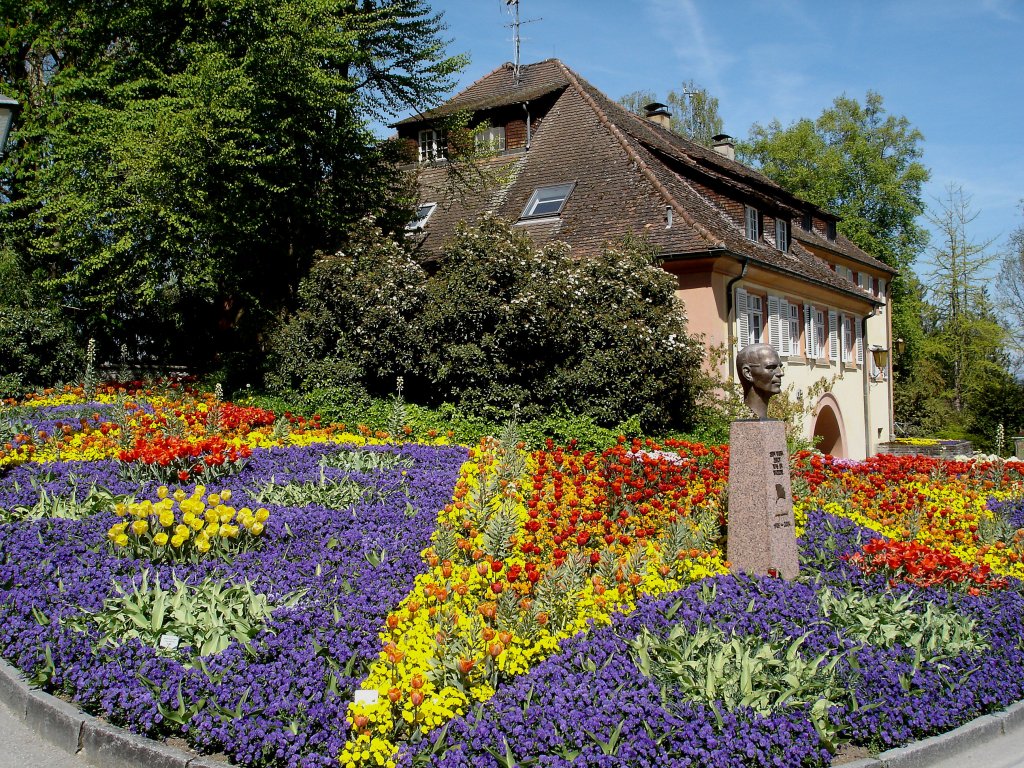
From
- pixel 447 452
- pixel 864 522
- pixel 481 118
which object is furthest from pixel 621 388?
pixel 481 118

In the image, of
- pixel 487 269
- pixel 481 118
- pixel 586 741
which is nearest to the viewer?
pixel 586 741

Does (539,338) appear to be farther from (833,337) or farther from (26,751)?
(833,337)

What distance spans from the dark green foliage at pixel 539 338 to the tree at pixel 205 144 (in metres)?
3.82

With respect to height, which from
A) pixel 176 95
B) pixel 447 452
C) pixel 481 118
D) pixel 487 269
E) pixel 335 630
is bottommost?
pixel 335 630

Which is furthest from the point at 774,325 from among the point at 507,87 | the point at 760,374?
the point at 760,374

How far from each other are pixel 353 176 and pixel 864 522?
12.9 meters

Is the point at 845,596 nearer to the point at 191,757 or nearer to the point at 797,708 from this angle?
the point at 797,708

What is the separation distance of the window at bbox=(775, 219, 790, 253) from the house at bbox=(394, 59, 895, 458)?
0.19ft

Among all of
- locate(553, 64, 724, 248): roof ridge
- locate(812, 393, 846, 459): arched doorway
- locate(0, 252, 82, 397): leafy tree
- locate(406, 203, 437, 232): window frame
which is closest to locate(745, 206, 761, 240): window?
locate(553, 64, 724, 248): roof ridge

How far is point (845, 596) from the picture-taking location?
6.06 m

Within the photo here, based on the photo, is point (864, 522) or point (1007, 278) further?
point (1007, 278)

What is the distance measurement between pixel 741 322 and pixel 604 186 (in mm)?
4375

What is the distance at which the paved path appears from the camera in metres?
4.39

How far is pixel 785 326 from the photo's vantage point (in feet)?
75.5
